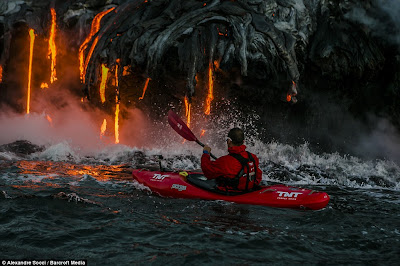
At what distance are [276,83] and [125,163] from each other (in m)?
4.43

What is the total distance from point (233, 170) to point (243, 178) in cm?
21

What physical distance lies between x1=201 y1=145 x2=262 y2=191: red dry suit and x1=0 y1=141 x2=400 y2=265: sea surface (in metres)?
0.31

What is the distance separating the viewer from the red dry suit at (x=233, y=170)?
568 cm

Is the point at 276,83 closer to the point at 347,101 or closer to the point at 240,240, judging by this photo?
the point at 347,101

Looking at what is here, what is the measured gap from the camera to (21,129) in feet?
41.9

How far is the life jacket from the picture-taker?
18.6 ft

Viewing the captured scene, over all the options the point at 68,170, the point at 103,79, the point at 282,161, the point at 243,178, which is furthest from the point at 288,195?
the point at 103,79

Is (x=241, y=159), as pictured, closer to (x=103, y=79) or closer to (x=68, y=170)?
(x=68, y=170)

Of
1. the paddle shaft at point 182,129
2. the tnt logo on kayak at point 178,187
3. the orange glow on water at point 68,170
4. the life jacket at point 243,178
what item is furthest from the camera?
the orange glow on water at point 68,170

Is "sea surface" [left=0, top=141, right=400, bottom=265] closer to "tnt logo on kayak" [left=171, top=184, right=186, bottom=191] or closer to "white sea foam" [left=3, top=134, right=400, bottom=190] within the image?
"tnt logo on kayak" [left=171, top=184, right=186, bottom=191]

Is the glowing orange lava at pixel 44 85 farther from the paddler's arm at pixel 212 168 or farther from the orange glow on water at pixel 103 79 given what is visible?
the paddler's arm at pixel 212 168

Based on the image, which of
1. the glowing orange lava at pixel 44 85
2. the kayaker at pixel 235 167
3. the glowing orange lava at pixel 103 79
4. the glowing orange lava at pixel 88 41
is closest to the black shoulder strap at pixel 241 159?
the kayaker at pixel 235 167

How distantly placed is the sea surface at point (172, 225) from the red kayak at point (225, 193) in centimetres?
12

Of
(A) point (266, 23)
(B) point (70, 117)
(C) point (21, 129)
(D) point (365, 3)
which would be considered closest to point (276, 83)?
(A) point (266, 23)
